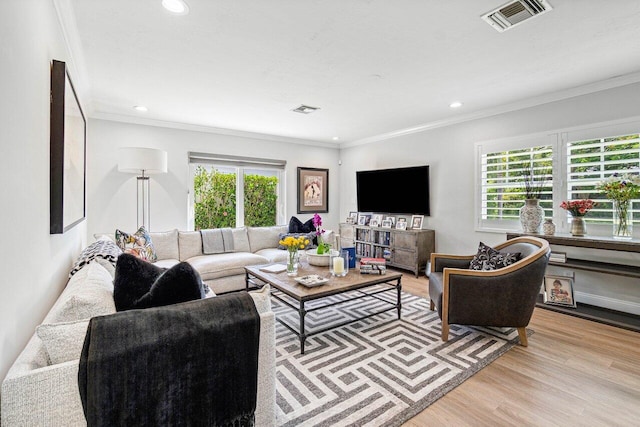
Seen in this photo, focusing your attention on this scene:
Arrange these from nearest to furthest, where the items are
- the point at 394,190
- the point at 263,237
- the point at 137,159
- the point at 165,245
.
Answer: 1. the point at 137,159
2. the point at 165,245
3. the point at 263,237
4. the point at 394,190

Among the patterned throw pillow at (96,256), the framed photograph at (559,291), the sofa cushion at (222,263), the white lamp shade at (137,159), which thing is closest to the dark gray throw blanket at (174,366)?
the patterned throw pillow at (96,256)

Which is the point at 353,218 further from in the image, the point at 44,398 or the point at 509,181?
the point at 44,398

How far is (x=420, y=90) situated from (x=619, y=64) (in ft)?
5.60

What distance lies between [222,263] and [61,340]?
2.70 m

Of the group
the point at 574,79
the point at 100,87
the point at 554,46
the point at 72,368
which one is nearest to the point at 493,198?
the point at 574,79

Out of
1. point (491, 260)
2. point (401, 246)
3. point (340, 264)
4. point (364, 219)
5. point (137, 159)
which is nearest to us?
point (491, 260)

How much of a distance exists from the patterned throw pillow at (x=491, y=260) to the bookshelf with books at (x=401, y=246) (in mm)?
1628

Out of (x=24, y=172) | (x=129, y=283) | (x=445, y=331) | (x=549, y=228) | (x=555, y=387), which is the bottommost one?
(x=555, y=387)

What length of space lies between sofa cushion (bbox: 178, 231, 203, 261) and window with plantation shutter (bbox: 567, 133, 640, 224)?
4528mm

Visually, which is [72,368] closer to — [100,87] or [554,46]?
[100,87]

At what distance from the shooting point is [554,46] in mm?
2363

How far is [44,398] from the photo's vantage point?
0.89 meters

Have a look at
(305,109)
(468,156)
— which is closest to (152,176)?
(305,109)

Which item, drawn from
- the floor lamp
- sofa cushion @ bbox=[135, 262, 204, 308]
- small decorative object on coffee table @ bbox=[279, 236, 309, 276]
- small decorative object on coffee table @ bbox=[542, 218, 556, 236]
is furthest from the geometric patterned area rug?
the floor lamp
